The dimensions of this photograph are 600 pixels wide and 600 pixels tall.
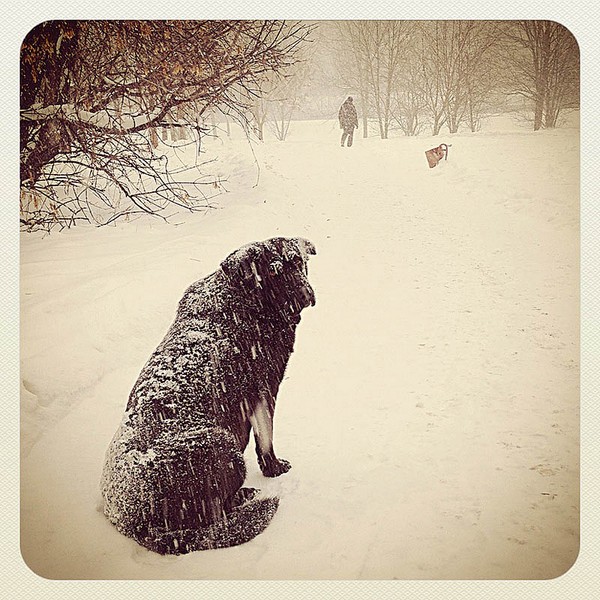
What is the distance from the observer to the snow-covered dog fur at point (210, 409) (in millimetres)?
1763

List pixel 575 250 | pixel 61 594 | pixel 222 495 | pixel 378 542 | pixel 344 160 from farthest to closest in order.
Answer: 1. pixel 344 160
2. pixel 575 250
3. pixel 61 594
4. pixel 378 542
5. pixel 222 495

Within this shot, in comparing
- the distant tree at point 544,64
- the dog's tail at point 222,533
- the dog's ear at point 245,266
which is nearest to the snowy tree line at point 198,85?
the distant tree at point 544,64

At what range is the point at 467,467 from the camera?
6.92 ft

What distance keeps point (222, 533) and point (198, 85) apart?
1616 mm

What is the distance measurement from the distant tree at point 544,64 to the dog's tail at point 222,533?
1756 mm

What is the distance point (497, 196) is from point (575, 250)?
0.36 metres

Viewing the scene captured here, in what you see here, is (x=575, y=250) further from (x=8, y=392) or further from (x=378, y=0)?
(x=8, y=392)

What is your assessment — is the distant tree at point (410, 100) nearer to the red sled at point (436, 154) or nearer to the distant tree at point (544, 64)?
the red sled at point (436, 154)

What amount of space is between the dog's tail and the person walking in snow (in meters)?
1.41

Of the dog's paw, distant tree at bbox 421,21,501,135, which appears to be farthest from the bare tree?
the dog's paw

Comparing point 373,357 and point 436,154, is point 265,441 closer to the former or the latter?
point 373,357

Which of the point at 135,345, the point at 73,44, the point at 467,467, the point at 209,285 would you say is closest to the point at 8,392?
the point at 135,345

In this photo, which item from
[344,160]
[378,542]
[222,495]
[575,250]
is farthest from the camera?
[344,160]

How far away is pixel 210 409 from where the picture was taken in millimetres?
1812
